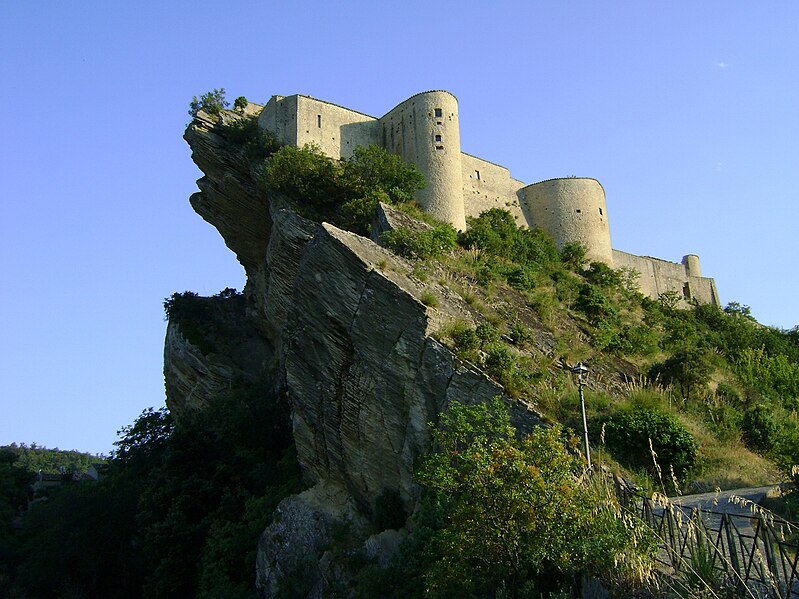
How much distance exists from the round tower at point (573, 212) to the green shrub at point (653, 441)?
21.6 metres

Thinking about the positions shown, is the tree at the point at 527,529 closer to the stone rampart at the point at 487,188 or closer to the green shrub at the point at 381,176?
the green shrub at the point at 381,176

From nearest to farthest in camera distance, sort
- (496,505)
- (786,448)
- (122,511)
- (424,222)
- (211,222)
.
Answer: (496,505) < (786,448) < (424,222) < (122,511) < (211,222)

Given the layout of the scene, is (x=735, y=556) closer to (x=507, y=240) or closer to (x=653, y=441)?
(x=653, y=441)

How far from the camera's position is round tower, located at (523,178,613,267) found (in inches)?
1537

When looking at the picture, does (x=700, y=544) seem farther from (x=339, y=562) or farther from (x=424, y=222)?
(x=424, y=222)

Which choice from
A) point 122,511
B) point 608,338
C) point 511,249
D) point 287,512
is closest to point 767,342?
point 608,338

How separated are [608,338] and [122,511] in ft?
A: 72.1

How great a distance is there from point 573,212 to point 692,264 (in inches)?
502

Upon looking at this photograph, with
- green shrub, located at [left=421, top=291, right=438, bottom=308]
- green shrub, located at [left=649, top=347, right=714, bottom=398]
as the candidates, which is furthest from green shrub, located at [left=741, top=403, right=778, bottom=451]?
green shrub, located at [left=421, top=291, right=438, bottom=308]

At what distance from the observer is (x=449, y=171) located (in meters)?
34.1

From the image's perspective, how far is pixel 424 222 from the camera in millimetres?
29688

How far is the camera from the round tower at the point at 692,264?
47719 mm

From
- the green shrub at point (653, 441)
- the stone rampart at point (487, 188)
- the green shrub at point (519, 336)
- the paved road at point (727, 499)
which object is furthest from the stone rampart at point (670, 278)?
the paved road at point (727, 499)

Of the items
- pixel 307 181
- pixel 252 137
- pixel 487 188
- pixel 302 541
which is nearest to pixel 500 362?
pixel 302 541
